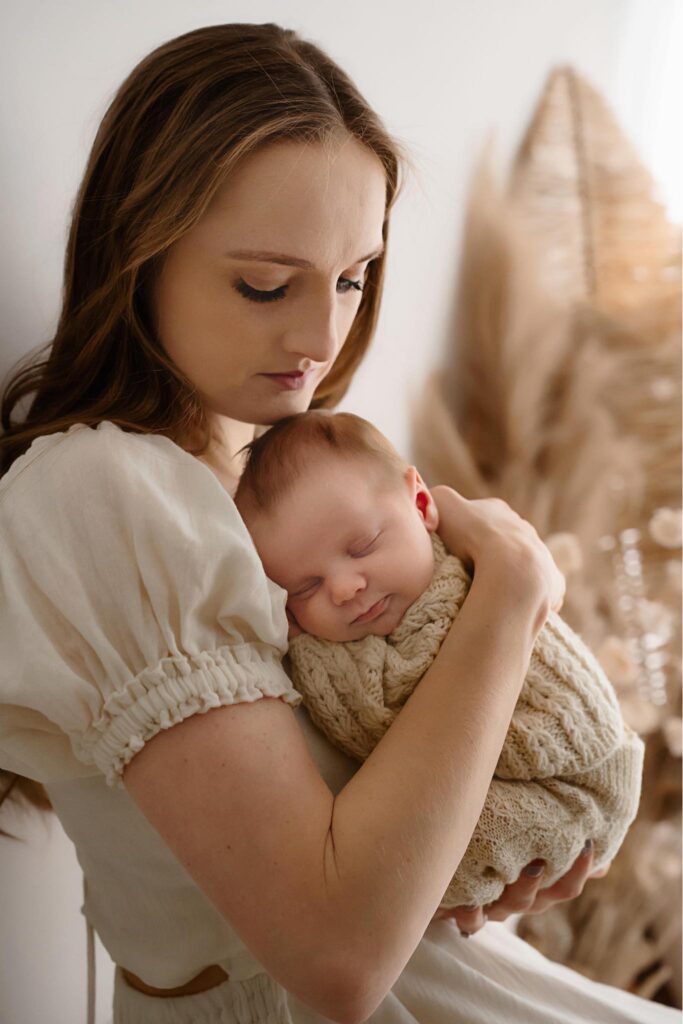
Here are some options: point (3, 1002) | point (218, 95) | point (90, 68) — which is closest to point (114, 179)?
Answer: point (218, 95)

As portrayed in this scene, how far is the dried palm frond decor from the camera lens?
1924 mm

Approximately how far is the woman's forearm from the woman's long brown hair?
0.35 meters

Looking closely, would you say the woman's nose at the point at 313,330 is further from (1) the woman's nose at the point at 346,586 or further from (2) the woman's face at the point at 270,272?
(1) the woman's nose at the point at 346,586

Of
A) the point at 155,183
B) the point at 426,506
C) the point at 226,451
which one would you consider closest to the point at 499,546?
the point at 426,506

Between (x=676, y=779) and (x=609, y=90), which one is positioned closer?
(x=676, y=779)

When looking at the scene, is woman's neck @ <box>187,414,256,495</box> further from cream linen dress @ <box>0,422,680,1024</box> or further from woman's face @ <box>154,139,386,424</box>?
cream linen dress @ <box>0,422,680,1024</box>

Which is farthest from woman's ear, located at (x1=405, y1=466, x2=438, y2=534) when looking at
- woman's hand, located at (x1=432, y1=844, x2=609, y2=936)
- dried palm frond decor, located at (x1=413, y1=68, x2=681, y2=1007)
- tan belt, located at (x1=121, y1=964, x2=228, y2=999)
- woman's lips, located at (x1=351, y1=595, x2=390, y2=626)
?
dried palm frond decor, located at (x1=413, y1=68, x2=681, y2=1007)

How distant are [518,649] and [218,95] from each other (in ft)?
1.86

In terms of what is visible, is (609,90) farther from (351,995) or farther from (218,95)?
(351,995)

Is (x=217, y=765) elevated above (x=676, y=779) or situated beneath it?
elevated above

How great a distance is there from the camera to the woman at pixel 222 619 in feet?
2.55

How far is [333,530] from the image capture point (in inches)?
37.6

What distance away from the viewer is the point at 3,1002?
1.16 m

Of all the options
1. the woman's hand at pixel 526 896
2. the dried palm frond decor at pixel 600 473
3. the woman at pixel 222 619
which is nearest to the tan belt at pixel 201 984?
the woman at pixel 222 619
